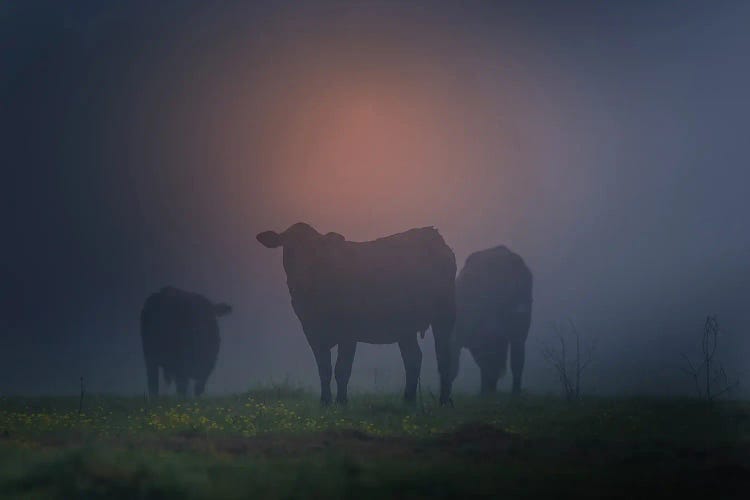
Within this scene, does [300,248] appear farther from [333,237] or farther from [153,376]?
[153,376]

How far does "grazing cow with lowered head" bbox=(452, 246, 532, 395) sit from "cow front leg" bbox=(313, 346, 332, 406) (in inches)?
211

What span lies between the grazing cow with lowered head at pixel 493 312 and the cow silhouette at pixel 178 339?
6646 millimetres

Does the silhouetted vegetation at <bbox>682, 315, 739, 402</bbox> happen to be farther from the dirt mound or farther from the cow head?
the cow head

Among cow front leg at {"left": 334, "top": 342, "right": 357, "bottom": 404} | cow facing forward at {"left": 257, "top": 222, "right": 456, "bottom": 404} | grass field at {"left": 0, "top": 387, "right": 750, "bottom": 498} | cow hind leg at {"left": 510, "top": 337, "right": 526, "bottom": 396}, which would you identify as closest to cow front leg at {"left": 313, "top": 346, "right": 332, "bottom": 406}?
cow facing forward at {"left": 257, "top": 222, "right": 456, "bottom": 404}

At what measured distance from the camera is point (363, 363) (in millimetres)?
21672

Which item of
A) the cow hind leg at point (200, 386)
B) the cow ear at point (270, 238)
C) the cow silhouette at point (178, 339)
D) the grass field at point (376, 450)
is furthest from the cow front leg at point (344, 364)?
the cow hind leg at point (200, 386)

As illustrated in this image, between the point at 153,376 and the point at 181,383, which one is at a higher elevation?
the point at 153,376

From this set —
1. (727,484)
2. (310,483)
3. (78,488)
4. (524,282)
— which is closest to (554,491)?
(727,484)

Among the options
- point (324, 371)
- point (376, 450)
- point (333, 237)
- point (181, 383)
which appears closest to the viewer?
point (376, 450)

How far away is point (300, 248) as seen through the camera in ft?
49.7

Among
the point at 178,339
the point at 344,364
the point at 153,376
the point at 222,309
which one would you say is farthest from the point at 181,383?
the point at 344,364

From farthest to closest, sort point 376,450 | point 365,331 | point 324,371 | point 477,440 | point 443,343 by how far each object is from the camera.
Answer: point 443,343 → point 365,331 → point 324,371 → point 477,440 → point 376,450

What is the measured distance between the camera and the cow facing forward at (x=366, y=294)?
14.4 meters

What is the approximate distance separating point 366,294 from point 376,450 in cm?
592
